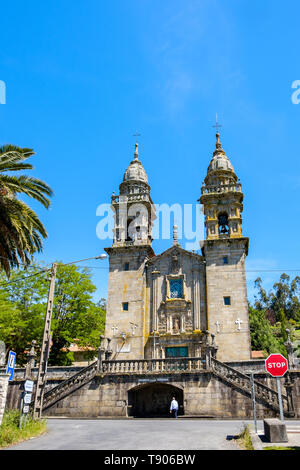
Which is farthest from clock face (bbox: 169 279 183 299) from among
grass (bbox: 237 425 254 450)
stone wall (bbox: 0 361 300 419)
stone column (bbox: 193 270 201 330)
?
grass (bbox: 237 425 254 450)

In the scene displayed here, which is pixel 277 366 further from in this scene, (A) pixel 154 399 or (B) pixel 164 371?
(A) pixel 154 399

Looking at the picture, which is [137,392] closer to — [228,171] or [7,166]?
[7,166]

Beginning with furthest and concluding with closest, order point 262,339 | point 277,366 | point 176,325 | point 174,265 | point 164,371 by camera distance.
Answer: point 262,339 < point 174,265 < point 176,325 < point 164,371 < point 277,366

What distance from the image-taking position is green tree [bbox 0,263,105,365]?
35.1 m

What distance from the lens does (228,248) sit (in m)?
32.2

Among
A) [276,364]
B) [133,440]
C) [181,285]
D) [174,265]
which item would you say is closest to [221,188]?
[174,265]

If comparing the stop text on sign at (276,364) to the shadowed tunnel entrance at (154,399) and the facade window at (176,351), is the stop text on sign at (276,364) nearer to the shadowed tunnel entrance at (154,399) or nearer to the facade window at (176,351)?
the shadowed tunnel entrance at (154,399)

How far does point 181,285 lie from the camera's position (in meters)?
32.7

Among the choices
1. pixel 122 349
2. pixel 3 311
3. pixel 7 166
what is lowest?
pixel 122 349

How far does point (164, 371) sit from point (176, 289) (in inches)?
387

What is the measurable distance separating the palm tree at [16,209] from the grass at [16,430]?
7.10m

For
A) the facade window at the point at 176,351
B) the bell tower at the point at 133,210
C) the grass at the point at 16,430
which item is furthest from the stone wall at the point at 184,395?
the bell tower at the point at 133,210

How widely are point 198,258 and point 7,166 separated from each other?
19634 millimetres

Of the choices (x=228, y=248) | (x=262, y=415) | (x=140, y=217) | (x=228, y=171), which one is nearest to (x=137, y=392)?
(x=262, y=415)
